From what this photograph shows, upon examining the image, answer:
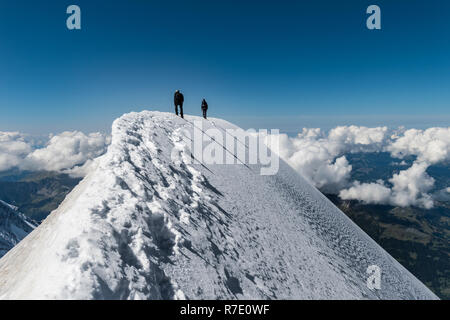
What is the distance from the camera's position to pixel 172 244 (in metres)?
5.90

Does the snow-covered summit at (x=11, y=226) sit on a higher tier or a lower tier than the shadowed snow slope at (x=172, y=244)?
lower

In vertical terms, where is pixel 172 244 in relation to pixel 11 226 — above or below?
above

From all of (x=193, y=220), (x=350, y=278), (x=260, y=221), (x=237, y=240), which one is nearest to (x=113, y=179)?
(x=193, y=220)

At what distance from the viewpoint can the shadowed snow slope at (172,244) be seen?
4223mm

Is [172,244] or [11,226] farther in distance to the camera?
[11,226]

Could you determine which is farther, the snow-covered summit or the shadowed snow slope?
the snow-covered summit

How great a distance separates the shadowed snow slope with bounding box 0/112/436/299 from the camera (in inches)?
166

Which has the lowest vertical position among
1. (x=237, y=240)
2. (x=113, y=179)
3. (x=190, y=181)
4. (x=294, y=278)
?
(x=294, y=278)

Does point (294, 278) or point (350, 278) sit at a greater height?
point (294, 278)

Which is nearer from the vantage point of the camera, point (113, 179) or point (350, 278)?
point (113, 179)
